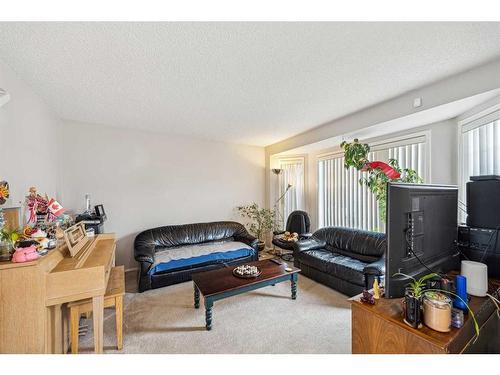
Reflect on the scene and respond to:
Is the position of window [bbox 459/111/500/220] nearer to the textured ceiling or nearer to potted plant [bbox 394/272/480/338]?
the textured ceiling

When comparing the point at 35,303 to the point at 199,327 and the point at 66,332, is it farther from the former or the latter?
the point at 199,327

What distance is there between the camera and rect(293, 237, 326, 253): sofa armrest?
3.53 m

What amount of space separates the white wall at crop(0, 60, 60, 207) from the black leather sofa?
138 inches

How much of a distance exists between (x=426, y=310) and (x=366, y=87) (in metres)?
2.07

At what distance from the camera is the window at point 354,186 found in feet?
10.2

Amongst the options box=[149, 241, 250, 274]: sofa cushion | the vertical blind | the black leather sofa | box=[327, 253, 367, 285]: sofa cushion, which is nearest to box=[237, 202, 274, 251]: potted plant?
the vertical blind

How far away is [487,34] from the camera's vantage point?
1.41 metres

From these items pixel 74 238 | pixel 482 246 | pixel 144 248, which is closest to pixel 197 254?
pixel 144 248

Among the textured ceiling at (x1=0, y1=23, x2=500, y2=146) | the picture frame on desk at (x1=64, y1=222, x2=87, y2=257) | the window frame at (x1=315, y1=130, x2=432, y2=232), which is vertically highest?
the textured ceiling at (x1=0, y1=23, x2=500, y2=146)

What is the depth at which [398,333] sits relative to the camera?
105 cm

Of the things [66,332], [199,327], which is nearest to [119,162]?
[66,332]

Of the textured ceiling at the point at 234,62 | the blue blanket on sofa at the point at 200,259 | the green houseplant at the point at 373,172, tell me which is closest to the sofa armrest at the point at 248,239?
the blue blanket on sofa at the point at 200,259

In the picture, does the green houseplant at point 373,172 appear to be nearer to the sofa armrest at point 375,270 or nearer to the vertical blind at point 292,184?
the sofa armrest at point 375,270

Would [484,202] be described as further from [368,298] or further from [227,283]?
[227,283]
